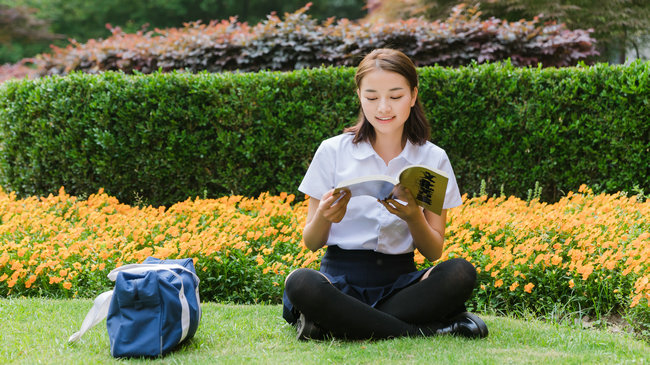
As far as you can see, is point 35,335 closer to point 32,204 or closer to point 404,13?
point 32,204

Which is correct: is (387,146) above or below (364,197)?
above

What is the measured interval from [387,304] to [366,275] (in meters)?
0.16

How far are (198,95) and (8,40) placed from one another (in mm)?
14047

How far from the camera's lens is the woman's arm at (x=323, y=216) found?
2387mm

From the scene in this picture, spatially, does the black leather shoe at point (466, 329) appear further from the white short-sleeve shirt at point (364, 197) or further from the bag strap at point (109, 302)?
the bag strap at point (109, 302)

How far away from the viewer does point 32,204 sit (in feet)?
16.8

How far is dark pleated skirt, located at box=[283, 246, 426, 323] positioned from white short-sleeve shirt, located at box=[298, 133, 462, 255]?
0.04m

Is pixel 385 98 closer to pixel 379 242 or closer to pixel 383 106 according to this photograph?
pixel 383 106

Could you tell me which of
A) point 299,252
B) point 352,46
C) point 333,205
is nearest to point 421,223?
point 333,205

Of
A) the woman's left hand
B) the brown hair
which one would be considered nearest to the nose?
the brown hair

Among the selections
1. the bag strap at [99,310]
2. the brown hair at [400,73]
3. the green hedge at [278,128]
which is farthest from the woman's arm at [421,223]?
the green hedge at [278,128]

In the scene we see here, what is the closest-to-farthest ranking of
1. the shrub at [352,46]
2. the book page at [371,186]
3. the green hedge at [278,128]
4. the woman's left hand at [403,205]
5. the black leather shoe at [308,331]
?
the book page at [371,186], the woman's left hand at [403,205], the black leather shoe at [308,331], the green hedge at [278,128], the shrub at [352,46]

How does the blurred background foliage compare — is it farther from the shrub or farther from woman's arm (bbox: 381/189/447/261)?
woman's arm (bbox: 381/189/447/261)

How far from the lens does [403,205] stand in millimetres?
2373
